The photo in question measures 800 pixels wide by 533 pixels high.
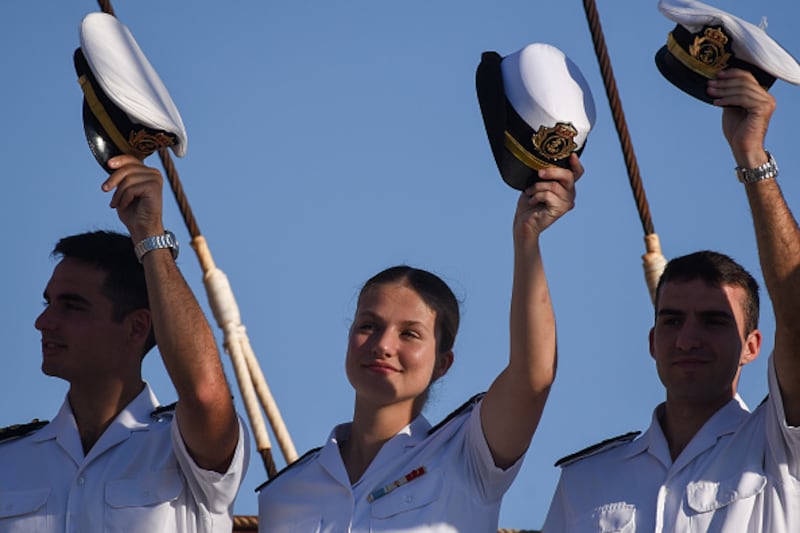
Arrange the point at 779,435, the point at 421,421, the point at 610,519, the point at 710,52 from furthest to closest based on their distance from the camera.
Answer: the point at 421,421 < the point at 610,519 < the point at 710,52 < the point at 779,435

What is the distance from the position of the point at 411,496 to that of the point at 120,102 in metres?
1.39

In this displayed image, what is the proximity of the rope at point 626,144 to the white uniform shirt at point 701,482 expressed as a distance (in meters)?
2.15

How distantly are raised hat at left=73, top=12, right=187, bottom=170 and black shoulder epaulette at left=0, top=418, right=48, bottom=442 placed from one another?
3.09 feet

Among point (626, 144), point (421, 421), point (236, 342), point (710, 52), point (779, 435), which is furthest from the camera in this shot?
point (236, 342)

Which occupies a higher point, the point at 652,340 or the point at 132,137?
the point at 132,137

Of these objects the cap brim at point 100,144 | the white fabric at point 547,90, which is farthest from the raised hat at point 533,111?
the cap brim at point 100,144

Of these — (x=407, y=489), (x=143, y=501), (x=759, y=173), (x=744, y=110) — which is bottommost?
(x=407, y=489)

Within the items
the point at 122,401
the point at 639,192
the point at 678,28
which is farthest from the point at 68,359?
the point at 639,192

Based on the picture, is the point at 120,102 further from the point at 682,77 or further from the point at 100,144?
the point at 682,77

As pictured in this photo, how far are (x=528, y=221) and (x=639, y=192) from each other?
8.50ft

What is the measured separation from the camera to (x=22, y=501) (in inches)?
220

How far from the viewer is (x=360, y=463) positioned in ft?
18.7

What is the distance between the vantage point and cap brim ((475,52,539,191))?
545cm

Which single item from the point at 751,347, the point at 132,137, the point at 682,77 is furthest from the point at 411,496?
the point at 682,77
